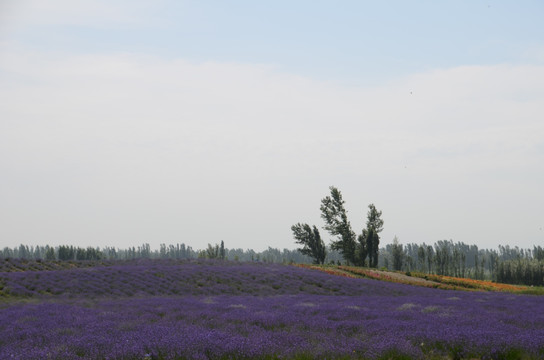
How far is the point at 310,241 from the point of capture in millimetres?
62375

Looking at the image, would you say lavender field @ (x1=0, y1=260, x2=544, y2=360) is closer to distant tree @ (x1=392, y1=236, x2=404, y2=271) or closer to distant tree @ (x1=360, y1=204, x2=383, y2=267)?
distant tree @ (x1=360, y1=204, x2=383, y2=267)

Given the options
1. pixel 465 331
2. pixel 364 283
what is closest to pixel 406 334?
pixel 465 331

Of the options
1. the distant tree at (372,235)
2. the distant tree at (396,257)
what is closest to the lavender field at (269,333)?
the distant tree at (372,235)

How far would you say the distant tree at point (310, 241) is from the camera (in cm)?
6228

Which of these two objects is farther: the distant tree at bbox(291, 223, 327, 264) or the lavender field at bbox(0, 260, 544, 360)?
the distant tree at bbox(291, 223, 327, 264)

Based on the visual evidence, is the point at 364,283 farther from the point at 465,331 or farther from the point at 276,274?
the point at 465,331

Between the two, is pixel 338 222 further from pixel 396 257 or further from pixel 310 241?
pixel 396 257

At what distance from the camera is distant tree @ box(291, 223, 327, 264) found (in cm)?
6228

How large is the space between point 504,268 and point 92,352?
326 feet

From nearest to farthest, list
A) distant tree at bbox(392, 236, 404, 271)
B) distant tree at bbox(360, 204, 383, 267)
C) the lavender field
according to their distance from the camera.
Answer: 1. the lavender field
2. distant tree at bbox(360, 204, 383, 267)
3. distant tree at bbox(392, 236, 404, 271)

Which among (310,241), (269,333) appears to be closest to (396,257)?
(310,241)

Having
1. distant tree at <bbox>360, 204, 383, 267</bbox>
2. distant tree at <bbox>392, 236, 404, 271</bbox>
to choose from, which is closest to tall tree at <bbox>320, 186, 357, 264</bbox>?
distant tree at <bbox>360, 204, 383, 267</bbox>

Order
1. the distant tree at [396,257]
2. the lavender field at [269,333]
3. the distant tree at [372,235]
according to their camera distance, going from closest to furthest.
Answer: the lavender field at [269,333] → the distant tree at [372,235] → the distant tree at [396,257]

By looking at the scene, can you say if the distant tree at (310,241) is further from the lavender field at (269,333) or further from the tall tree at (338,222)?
the lavender field at (269,333)
